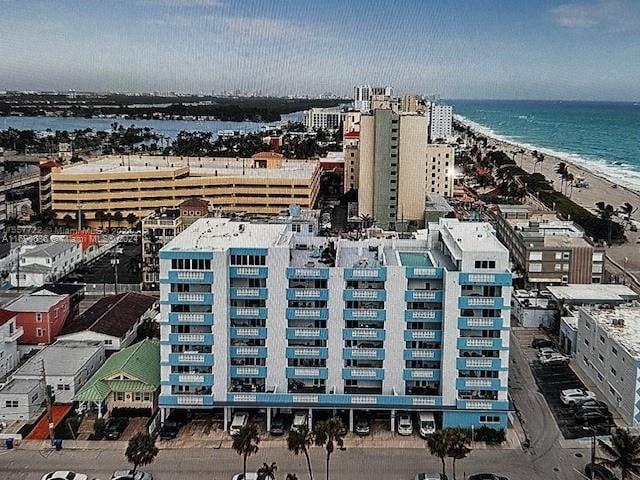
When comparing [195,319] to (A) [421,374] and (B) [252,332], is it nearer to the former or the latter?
(B) [252,332]

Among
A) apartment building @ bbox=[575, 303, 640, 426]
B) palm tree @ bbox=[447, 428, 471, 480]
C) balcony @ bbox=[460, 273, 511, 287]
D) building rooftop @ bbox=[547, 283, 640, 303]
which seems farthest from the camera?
building rooftop @ bbox=[547, 283, 640, 303]

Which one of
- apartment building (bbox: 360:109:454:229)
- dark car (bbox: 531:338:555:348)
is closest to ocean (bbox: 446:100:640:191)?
apartment building (bbox: 360:109:454:229)

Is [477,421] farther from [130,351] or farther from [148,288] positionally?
[148,288]

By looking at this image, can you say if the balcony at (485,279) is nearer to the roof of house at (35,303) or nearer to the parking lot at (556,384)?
the parking lot at (556,384)

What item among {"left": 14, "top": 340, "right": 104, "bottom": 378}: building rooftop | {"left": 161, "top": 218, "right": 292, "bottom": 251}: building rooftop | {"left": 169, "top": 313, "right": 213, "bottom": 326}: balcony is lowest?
{"left": 14, "top": 340, "right": 104, "bottom": 378}: building rooftop

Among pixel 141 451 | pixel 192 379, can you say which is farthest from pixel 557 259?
pixel 141 451

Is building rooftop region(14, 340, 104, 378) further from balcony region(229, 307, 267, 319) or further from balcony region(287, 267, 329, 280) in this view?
balcony region(287, 267, 329, 280)
